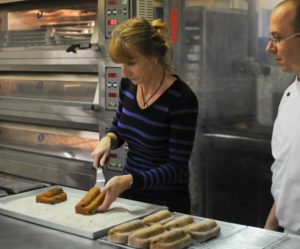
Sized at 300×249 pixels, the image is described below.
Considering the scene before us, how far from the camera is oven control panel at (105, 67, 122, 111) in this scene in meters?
2.79

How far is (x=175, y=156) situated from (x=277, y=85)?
0.73 metres

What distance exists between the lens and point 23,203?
1754mm

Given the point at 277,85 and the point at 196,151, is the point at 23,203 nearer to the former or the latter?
the point at 196,151

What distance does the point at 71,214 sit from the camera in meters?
1.63

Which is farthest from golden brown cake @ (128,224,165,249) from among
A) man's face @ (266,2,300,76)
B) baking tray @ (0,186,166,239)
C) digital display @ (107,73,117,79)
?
digital display @ (107,73,117,79)

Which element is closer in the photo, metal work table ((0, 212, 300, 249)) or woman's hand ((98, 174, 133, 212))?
metal work table ((0, 212, 300, 249))

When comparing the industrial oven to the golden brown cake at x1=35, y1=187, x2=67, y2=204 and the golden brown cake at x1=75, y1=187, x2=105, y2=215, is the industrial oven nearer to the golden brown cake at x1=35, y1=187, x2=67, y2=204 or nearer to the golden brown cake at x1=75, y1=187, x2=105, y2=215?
the golden brown cake at x1=35, y1=187, x2=67, y2=204

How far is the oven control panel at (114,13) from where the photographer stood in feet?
8.86

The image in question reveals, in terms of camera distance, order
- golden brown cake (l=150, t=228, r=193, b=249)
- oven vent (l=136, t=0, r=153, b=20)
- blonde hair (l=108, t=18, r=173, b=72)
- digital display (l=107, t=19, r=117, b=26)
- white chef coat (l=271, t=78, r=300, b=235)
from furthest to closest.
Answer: digital display (l=107, t=19, r=117, b=26) < oven vent (l=136, t=0, r=153, b=20) < blonde hair (l=108, t=18, r=173, b=72) < white chef coat (l=271, t=78, r=300, b=235) < golden brown cake (l=150, t=228, r=193, b=249)

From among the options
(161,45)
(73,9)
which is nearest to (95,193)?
(161,45)

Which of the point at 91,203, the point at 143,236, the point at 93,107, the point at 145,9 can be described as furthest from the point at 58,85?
the point at 143,236

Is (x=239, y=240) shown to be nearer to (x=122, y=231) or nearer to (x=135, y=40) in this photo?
(x=122, y=231)

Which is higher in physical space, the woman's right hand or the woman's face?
the woman's face

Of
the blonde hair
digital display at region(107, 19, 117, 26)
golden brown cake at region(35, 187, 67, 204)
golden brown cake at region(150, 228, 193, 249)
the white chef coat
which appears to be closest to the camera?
golden brown cake at region(150, 228, 193, 249)
